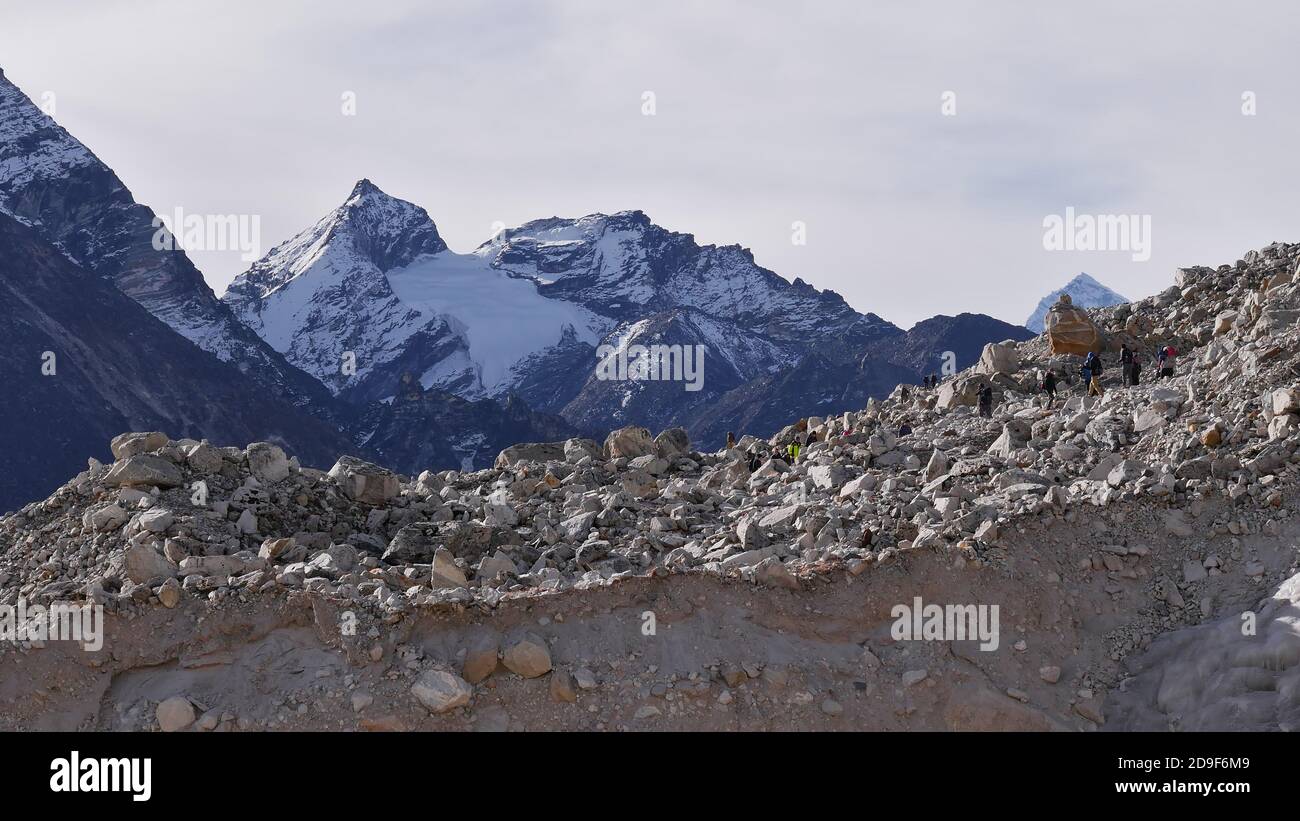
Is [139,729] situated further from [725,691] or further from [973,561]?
[973,561]

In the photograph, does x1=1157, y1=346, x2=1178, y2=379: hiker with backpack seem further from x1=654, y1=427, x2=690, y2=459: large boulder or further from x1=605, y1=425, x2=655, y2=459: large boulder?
x1=605, y1=425, x2=655, y2=459: large boulder

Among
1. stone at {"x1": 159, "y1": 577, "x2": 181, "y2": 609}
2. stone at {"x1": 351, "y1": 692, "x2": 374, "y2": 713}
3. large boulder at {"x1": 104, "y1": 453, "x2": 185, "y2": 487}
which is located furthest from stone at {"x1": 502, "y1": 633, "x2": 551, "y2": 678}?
large boulder at {"x1": 104, "y1": 453, "x2": 185, "y2": 487}

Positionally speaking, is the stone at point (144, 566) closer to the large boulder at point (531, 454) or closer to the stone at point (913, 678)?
the stone at point (913, 678)

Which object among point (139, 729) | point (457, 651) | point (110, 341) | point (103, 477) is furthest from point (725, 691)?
point (110, 341)

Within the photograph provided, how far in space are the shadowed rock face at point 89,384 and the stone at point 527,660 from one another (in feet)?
328

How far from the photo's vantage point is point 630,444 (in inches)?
1110

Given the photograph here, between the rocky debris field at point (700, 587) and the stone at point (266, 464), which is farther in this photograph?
the stone at point (266, 464)

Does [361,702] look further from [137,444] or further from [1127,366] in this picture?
[1127,366]

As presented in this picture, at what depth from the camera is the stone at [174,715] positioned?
13711 mm

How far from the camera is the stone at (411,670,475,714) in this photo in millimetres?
13703

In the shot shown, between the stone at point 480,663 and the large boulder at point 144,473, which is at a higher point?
the large boulder at point 144,473

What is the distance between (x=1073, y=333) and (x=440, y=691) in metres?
21.6

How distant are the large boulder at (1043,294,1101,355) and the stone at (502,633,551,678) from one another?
2038 centimetres

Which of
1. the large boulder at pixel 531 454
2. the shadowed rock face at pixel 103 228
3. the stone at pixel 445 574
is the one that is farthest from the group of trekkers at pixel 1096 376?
the shadowed rock face at pixel 103 228
